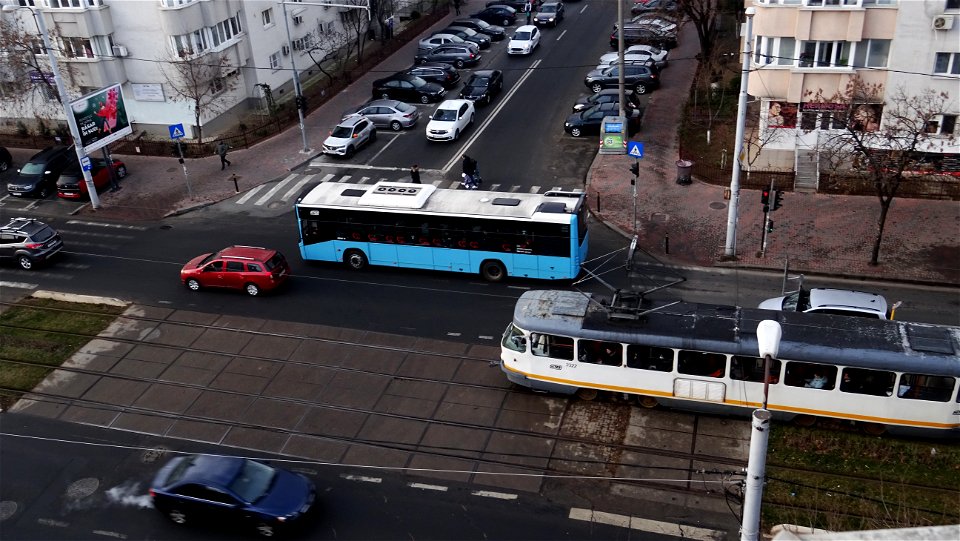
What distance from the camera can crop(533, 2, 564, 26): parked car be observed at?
65312 millimetres

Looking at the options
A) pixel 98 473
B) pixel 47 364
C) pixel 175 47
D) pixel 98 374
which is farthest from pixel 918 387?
pixel 175 47

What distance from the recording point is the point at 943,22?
33812 mm

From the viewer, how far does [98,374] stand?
28.3 m

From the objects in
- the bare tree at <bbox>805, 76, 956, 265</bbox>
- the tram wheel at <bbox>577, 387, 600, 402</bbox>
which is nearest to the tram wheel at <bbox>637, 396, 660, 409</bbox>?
the tram wheel at <bbox>577, 387, 600, 402</bbox>

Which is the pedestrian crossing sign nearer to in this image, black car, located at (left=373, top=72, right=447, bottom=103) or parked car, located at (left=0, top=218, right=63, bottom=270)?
parked car, located at (left=0, top=218, right=63, bottom=270)

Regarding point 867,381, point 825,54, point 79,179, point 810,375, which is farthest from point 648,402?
point 79,179

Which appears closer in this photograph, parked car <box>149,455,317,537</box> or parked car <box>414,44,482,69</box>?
parked car <box>149,455,317,537</box>

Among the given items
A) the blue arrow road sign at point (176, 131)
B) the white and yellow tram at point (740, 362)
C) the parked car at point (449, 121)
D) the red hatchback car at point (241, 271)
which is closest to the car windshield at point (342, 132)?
the parked car at point (449, 121)

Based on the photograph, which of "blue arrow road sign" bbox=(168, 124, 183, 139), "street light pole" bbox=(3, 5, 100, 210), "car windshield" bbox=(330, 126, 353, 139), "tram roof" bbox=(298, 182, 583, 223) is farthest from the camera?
"car windshield" bbox=(330, 126, 353, 139)

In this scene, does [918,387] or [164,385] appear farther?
[164,385]

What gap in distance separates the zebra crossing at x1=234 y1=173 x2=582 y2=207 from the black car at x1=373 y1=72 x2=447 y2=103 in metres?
10.7

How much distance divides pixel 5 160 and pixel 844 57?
43.3 meters

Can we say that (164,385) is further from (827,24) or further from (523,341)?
(827,24)

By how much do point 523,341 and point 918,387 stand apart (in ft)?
34.5
